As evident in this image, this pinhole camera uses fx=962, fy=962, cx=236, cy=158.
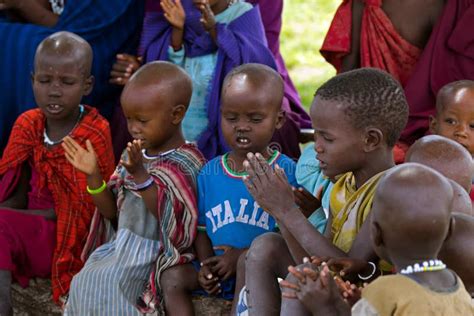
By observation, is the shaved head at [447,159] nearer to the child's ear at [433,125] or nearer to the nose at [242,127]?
the nose at [242,127]

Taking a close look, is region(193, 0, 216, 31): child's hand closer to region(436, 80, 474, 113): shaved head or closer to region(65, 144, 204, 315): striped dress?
region(65, 144, 204, 315): striped dress

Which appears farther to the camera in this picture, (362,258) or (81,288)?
(81,288)

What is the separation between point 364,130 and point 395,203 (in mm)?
681

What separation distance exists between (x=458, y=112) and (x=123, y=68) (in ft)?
6.07

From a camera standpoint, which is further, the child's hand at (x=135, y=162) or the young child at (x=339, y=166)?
the child's hand at (x=135, y=162)

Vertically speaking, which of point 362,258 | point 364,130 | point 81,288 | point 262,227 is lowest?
point 81,288

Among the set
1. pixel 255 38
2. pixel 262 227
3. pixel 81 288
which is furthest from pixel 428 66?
pixel 81 288

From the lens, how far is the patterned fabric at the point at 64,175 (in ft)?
14.6

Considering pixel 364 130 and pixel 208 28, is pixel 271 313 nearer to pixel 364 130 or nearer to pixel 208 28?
pixel 364 130

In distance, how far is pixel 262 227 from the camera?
4020mm

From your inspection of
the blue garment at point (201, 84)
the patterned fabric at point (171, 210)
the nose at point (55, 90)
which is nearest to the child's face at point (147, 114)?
the patterned fabric at point (171, 210)

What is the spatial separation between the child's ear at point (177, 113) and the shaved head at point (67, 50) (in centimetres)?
64

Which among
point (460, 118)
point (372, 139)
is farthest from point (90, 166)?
point (460, 118)

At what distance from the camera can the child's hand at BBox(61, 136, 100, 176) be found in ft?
13.6
